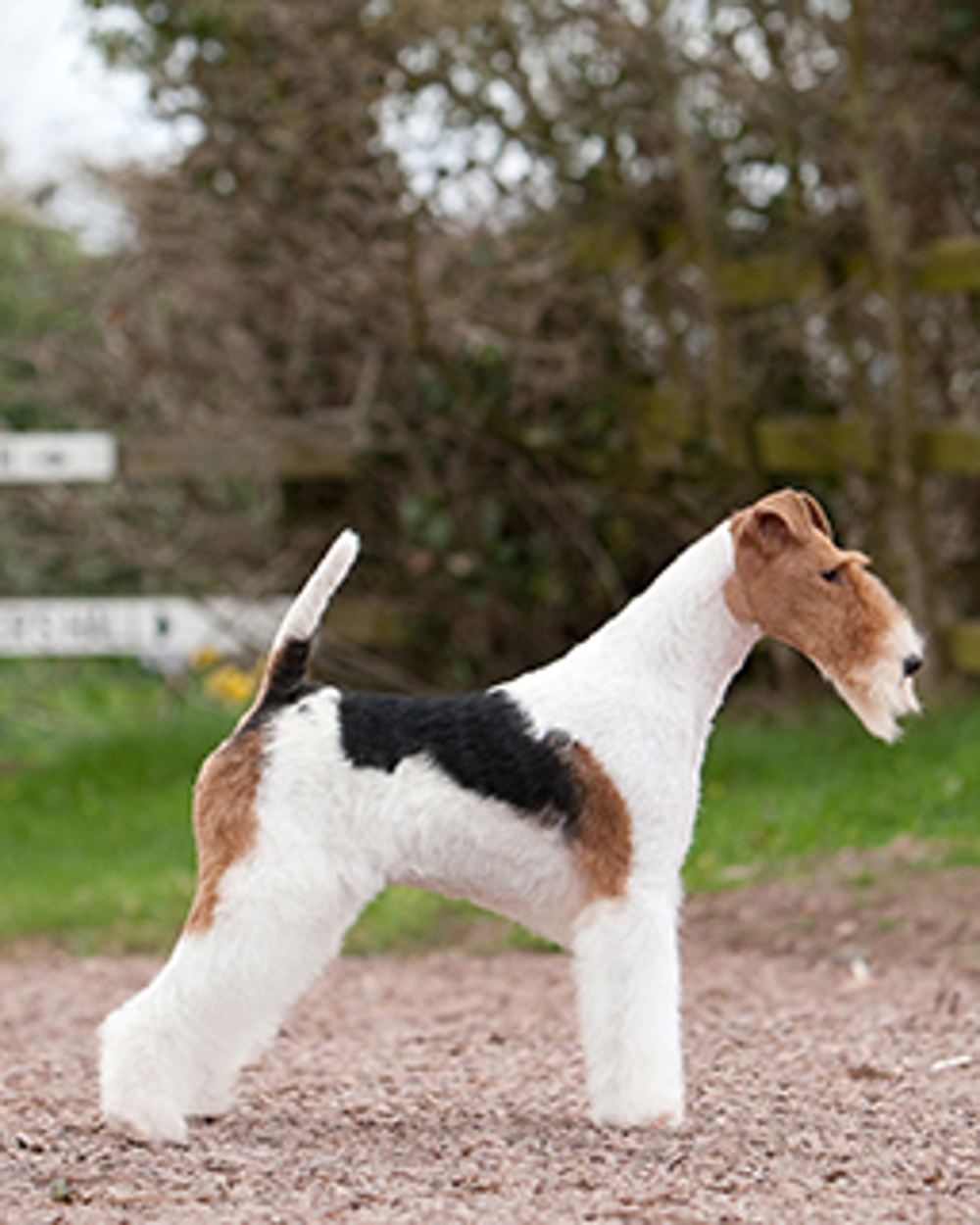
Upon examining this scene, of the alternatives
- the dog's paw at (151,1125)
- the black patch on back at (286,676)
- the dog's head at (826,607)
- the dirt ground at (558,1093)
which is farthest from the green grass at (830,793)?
the dog's paw at (151,1125)

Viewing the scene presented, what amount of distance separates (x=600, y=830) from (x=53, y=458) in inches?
218

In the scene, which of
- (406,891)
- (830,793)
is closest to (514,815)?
(406,891)

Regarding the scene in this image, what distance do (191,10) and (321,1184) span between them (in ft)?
21.6

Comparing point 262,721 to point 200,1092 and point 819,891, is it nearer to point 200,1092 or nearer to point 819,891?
point 200,1092

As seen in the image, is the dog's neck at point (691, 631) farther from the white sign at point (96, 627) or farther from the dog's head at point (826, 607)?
the white sign at point (96, 627)

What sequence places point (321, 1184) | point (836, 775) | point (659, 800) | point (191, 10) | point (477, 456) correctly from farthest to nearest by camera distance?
point (477, 456) < point (191, 10) < point (836, 775) < point (659, 800) < point (321, 1184)

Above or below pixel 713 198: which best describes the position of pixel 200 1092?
below

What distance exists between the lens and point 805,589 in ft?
10.1

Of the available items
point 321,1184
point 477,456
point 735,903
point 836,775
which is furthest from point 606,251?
point 321,1184

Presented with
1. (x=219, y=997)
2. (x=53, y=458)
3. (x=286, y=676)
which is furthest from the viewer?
(x=53, y=458)

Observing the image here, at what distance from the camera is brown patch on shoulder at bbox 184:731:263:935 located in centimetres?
303

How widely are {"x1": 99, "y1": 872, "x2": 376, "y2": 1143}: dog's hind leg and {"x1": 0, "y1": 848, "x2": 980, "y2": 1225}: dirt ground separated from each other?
10 cm

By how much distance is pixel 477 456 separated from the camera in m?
8.82

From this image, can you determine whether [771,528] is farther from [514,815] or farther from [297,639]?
[297,639]
